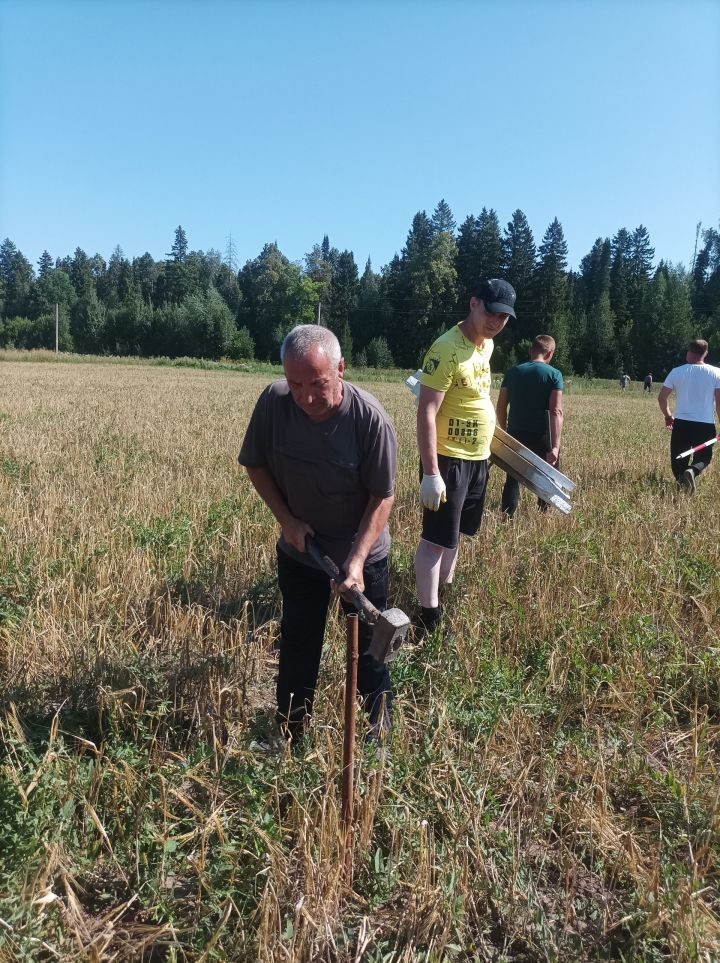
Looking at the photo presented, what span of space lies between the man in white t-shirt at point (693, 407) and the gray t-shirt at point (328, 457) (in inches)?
231

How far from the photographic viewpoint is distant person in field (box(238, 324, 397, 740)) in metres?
2.42

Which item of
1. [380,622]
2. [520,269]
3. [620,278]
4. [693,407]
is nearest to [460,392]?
[380,622]

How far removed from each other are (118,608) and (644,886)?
3036 millimetres

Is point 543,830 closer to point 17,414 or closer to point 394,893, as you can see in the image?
point 394,893

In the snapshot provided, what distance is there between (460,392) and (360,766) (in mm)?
2180

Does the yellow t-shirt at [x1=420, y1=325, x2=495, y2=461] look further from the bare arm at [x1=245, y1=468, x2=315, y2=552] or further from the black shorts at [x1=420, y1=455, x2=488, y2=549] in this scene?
the bare arm at [x1=245, y1=468, x2=315, y2=552]

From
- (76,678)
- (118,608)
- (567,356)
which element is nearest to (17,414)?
(118,608)

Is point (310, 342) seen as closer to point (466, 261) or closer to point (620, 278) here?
point (466, 261)

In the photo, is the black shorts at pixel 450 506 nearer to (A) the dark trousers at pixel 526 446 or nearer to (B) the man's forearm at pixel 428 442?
(B) the man's forearm at pixel 428 442

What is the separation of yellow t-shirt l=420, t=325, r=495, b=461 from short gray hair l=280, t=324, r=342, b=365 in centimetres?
143

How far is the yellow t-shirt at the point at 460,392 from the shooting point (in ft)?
12.2

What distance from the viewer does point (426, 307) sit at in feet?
260

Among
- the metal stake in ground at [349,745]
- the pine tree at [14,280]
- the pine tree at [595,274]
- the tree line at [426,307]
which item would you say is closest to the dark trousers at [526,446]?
the metal stake in ground at [349,745]

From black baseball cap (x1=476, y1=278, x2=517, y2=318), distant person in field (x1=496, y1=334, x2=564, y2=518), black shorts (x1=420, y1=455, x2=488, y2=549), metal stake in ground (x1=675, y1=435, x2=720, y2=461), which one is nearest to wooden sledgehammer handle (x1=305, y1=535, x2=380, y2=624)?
black shorts (x1=420, y1=455, x2=488, y2=549)
